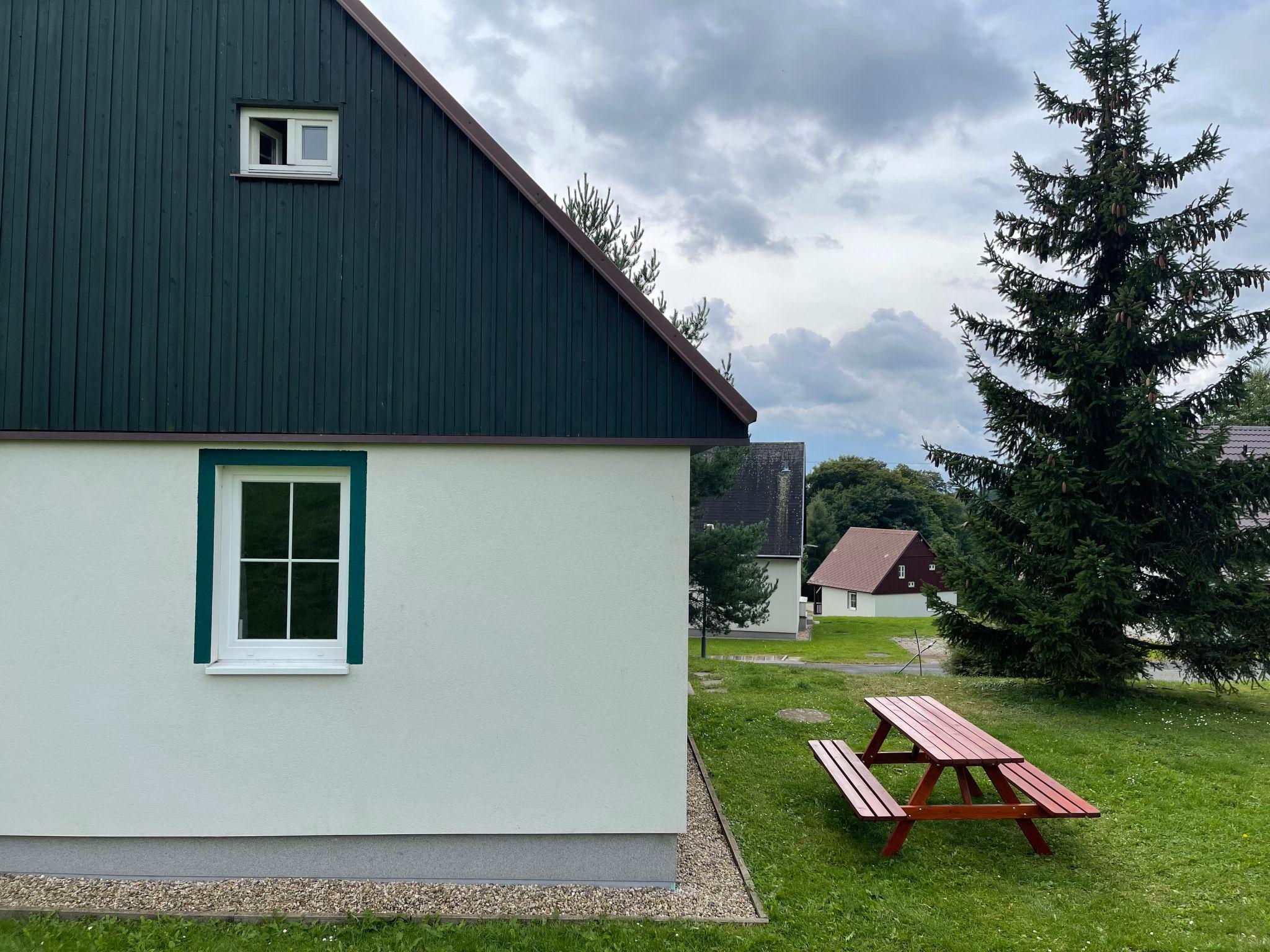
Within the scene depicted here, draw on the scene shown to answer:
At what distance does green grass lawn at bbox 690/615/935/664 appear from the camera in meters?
26.8

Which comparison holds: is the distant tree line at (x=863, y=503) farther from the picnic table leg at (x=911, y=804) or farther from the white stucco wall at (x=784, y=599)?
the picnic table leg at (x=911, y=804)

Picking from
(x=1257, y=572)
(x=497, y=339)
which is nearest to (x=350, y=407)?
(x=497, y=339)

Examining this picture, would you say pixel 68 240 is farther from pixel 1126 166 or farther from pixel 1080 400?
pixel 1126 166

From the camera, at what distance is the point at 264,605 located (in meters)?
5.28

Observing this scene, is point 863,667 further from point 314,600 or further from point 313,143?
point 313,143

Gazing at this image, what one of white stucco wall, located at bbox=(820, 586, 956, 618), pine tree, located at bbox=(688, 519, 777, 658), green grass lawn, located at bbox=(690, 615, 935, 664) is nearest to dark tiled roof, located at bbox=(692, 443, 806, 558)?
green grass lawn, located at bbox=(690, 615, 935, 664)

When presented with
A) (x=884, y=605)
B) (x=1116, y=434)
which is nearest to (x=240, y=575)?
(x=1116, y=434)

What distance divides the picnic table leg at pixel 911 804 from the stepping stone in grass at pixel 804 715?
12.3ft

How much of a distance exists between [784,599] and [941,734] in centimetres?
3137

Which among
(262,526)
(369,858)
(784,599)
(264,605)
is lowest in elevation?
(784,599)

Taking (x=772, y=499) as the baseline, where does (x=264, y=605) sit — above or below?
above

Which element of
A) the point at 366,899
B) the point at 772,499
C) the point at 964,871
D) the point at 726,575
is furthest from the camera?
the point at 772,499

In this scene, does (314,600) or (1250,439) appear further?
(1250,439)

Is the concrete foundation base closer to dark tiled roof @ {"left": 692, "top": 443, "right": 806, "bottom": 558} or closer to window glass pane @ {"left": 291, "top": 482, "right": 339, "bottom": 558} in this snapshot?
window glass pane @ {"left": 291, "top": 482, "right": 339, "bottom": 558}
